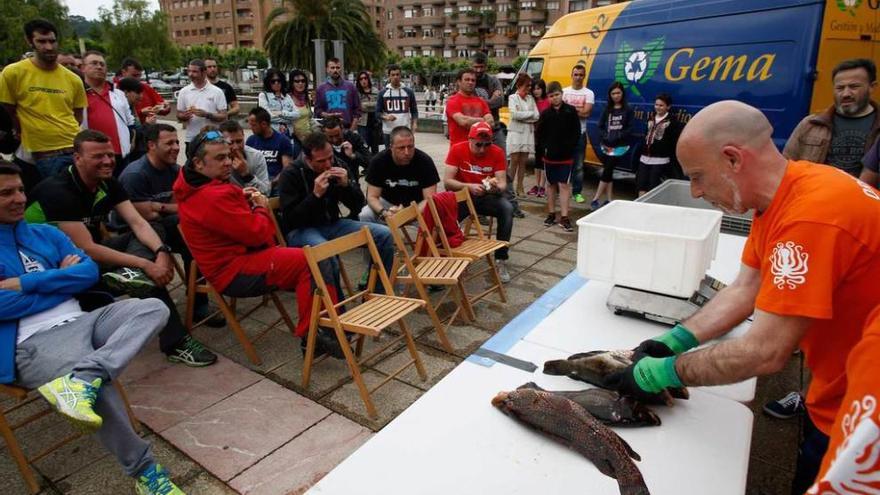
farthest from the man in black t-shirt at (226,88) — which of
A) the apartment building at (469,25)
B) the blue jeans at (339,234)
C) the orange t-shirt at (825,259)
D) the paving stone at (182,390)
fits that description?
the apartment building at (469,25)

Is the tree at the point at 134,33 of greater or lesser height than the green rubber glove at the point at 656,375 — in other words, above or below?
above

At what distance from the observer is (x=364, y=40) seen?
27.6 meters

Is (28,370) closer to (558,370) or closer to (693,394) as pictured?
(558,370)

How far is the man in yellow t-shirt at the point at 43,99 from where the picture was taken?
13.7 feet

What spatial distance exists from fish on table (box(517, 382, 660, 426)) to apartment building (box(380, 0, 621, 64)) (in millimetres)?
64098

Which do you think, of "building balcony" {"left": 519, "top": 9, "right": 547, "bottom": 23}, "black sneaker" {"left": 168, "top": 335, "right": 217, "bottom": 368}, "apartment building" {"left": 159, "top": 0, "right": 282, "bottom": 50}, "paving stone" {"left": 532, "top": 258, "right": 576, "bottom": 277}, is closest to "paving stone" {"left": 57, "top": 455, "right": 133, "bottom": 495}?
"black sneaker" {"left": 168, "top": 335, "right": 217, "bottom": 368}

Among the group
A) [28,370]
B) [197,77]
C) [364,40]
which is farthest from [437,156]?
[364,40]

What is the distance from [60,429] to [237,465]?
43.0 inches

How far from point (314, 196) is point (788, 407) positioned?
3295 millimetres

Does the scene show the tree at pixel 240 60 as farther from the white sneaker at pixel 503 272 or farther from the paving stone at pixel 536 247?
the white sneaker at pixel 503 272

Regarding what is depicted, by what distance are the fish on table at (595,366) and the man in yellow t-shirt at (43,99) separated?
447cm

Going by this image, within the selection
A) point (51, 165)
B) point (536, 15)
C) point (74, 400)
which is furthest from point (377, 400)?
point (536, 15)

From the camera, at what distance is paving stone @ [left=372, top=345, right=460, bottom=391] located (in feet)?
10.4

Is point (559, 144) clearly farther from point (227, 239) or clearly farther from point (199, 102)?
point (199, 102)
